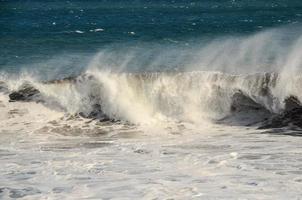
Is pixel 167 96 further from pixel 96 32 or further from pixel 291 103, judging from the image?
pixel 96 32

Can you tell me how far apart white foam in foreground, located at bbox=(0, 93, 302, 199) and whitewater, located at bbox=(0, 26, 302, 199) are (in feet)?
0.06

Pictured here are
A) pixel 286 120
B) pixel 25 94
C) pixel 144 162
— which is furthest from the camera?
pixel 25 94

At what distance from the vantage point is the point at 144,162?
10617 millimetres

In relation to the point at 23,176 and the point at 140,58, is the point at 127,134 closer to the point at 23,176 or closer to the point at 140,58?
the point at 23,176

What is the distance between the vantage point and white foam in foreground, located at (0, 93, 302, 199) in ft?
29.2

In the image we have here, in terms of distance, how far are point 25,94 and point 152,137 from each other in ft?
17.1

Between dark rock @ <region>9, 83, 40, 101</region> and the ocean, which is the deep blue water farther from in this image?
dark rock @ <region>9, 83, 40, 101</region>

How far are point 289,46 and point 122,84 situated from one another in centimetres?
1439

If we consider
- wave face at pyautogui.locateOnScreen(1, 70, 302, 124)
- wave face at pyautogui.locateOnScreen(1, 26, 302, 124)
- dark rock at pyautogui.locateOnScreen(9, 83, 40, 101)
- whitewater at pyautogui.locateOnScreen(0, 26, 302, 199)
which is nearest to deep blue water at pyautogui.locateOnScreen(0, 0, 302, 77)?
dark rock at pyautogui.locateOnScreen(9, 83, 40, 101)

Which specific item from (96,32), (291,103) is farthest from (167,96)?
(96,32)

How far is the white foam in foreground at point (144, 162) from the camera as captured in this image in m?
8.91

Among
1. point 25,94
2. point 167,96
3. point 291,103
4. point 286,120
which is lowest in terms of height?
point 286,120

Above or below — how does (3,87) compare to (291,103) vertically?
above

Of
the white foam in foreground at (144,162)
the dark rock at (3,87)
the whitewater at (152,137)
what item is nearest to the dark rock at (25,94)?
the whitewater at (152,137)
